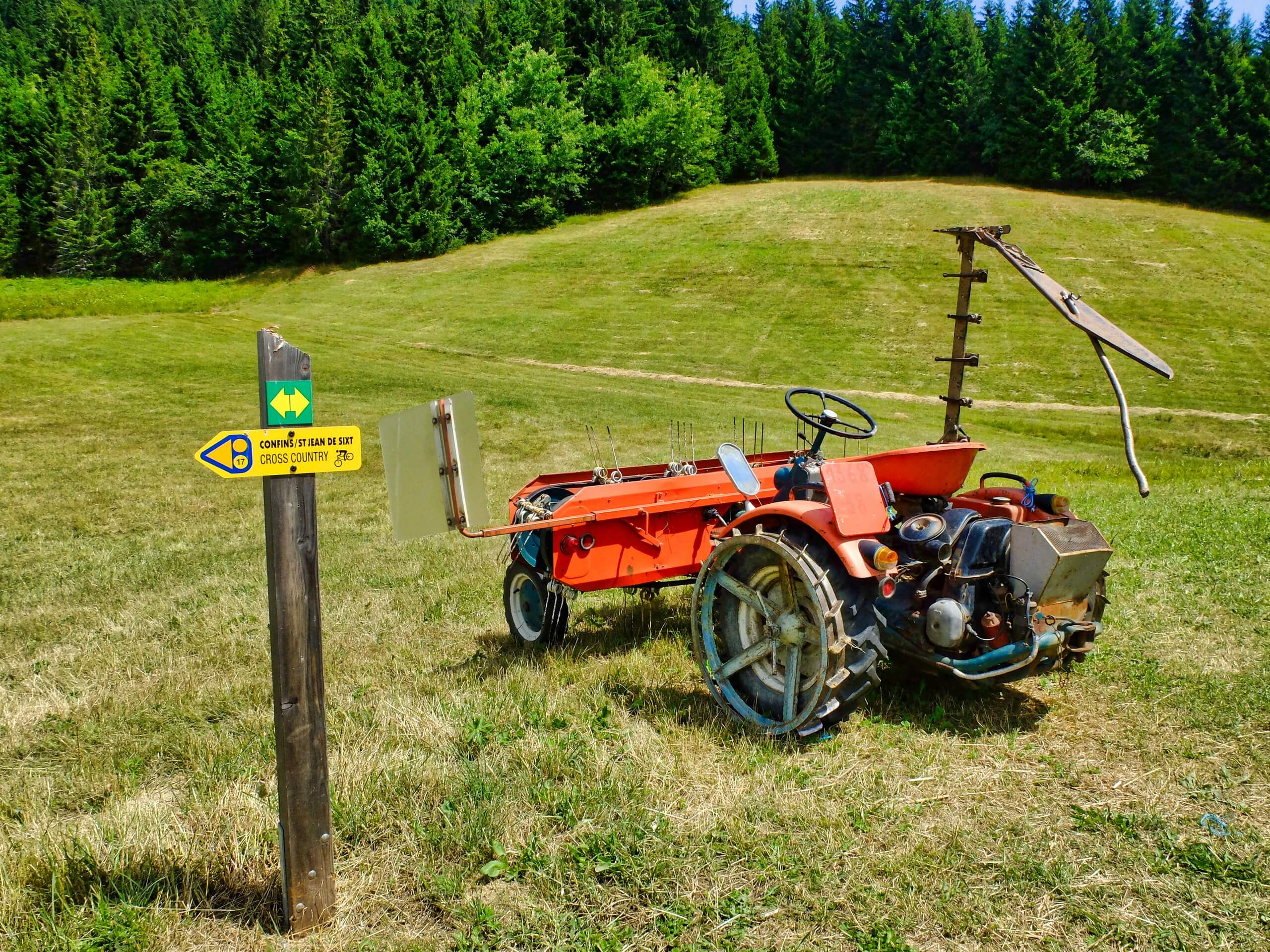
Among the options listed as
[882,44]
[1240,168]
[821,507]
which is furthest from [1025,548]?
[882,44]

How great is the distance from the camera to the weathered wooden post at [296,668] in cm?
340

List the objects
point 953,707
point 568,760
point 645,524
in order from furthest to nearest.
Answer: point 645,524
point 953,707
point 568,760

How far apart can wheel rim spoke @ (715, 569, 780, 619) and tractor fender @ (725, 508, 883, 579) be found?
32 centimetres

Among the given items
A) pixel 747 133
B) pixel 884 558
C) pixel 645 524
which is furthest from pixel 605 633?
pixel 747 133

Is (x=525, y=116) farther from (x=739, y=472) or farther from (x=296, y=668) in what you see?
(x=296, y=668)

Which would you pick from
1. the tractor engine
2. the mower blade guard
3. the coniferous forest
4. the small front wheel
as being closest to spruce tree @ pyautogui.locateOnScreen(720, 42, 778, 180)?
the coniferous forest

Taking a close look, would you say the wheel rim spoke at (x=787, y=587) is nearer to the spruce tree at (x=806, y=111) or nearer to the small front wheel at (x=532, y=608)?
the small front wheel at (x=532, y=608)

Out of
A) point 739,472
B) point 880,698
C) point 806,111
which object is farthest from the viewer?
point 806,111

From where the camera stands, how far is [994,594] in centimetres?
477

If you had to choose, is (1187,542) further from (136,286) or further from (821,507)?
(136,286)

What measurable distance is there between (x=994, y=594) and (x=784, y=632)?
107 cm

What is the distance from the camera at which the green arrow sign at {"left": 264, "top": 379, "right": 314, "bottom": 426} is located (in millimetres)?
3445

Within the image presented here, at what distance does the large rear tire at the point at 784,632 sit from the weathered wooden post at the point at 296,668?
225cm

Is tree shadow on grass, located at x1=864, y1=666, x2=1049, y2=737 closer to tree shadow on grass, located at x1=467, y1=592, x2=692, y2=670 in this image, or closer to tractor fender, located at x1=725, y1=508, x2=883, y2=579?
tractor fender, located at x1=725, y1=508, x2=883, y2=579
